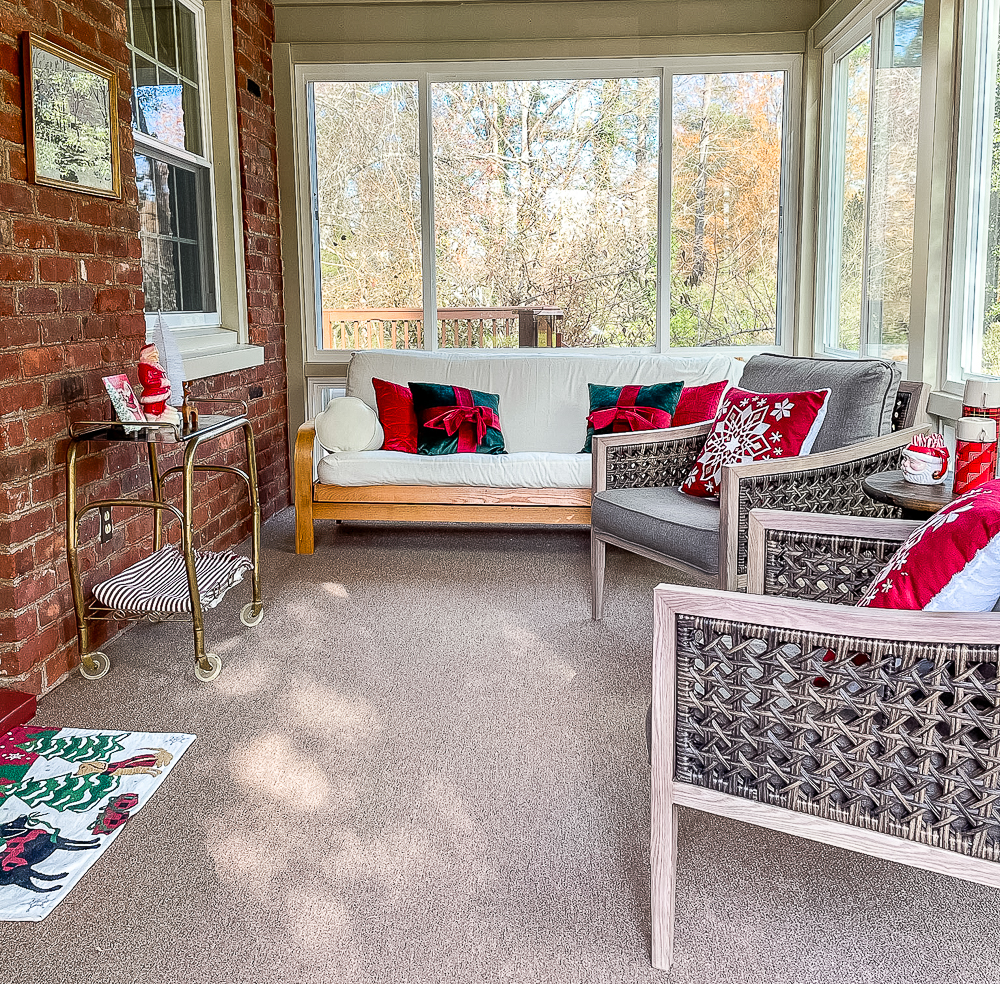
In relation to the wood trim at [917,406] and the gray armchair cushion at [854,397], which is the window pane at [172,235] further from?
the wood trim at [917,406]

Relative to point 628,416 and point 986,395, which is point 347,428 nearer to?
point 628,416

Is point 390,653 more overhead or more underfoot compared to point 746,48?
more underfoot

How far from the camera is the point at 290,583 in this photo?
3947mm

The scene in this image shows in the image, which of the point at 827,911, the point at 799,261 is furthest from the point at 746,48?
the point at 827,911

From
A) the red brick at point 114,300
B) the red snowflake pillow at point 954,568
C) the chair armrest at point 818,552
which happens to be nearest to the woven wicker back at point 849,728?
the red snowflake pillow at point 954,568

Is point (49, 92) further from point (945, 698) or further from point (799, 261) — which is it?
point (799, 261)

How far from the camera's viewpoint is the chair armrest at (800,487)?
8.89ft

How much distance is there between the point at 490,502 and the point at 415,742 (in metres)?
1.91

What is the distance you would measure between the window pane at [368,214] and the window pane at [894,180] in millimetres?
2400

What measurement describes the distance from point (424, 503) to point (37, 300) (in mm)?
1945

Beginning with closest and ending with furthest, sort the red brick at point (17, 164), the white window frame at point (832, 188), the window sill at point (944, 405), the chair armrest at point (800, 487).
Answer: the red brick at point (17, 164) → the chair armrest at point (800, 487) → the window sill at point (944, 405) → the white window frame at point (832, 188)

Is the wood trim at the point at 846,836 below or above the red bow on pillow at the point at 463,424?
below

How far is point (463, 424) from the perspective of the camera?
452cm

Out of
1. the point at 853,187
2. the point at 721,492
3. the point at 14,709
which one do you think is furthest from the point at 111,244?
the point at 853,187
